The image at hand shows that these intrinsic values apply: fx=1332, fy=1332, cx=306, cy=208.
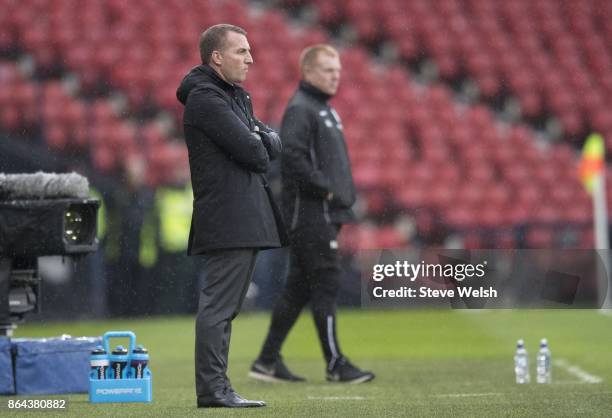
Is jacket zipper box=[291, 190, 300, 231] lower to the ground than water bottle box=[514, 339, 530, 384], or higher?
higher

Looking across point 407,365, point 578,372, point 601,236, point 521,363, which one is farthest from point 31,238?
point 601,236

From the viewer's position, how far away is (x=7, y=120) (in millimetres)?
14469

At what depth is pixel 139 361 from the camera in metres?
5.88

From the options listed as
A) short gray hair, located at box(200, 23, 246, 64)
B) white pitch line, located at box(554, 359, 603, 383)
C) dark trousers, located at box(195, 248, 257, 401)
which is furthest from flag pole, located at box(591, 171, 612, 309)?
short gray hair, located at box(200, 23, 246, 64)

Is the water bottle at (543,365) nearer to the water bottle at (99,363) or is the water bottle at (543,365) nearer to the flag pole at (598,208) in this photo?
the water bottle at (99,363)

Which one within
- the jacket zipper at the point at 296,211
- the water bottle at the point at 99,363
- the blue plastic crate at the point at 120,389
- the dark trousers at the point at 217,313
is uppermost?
the jacket zipper at the point at 296,211

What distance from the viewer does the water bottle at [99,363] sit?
5855mm

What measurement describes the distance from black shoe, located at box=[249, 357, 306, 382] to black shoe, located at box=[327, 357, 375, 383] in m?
0.27

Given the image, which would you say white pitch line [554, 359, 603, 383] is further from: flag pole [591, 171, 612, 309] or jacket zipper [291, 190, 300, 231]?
flag pole [591, 171, 612, 309]

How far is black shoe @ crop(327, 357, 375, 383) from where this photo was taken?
7070mm

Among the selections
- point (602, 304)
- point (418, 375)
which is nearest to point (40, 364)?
point (418, 375)

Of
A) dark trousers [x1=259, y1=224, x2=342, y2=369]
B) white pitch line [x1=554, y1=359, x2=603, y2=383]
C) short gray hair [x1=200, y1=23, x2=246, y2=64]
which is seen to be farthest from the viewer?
dark trousers [x1=259, y1=224, x2=342, y2=369]

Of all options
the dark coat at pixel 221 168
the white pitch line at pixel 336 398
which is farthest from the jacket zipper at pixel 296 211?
the dark coat at pixel 221 168

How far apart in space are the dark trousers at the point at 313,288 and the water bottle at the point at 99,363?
157cm
